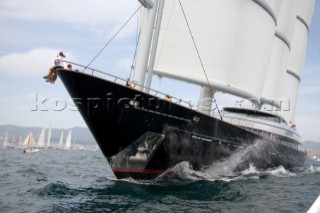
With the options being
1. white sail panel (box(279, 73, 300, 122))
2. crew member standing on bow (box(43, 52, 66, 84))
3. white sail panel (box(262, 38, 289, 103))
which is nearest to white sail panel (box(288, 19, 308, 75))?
white sail panel (box(279, 73, 300, 122))

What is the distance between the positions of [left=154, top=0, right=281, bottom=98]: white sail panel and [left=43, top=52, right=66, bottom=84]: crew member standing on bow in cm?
835

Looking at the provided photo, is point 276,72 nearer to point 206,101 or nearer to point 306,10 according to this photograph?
point 306,10

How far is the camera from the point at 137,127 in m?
14.1

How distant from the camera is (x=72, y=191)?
12750 mm

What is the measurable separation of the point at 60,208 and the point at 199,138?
8126 millimetres

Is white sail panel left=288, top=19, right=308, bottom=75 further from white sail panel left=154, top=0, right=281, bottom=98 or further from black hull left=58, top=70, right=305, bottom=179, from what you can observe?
black hull left=58, top=70, right=305, bottom=179

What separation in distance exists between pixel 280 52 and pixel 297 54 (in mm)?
9870

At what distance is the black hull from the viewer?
13.6m

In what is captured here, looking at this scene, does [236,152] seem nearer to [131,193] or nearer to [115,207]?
[131,193]

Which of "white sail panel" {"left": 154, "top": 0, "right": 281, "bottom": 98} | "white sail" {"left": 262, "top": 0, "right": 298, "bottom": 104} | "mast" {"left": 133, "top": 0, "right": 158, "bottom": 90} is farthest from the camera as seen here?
"white sail" {"left": 262, "top": 0, "right": 298, "bottom": 104}

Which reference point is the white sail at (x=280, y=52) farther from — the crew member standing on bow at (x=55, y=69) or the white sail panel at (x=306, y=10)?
the crew member standing on bow at (x=55, y=69)

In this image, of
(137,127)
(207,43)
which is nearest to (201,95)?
(207,43)

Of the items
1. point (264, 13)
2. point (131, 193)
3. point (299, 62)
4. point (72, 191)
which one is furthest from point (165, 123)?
point (299, 62)

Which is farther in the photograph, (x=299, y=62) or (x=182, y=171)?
(x=299, y=62)
